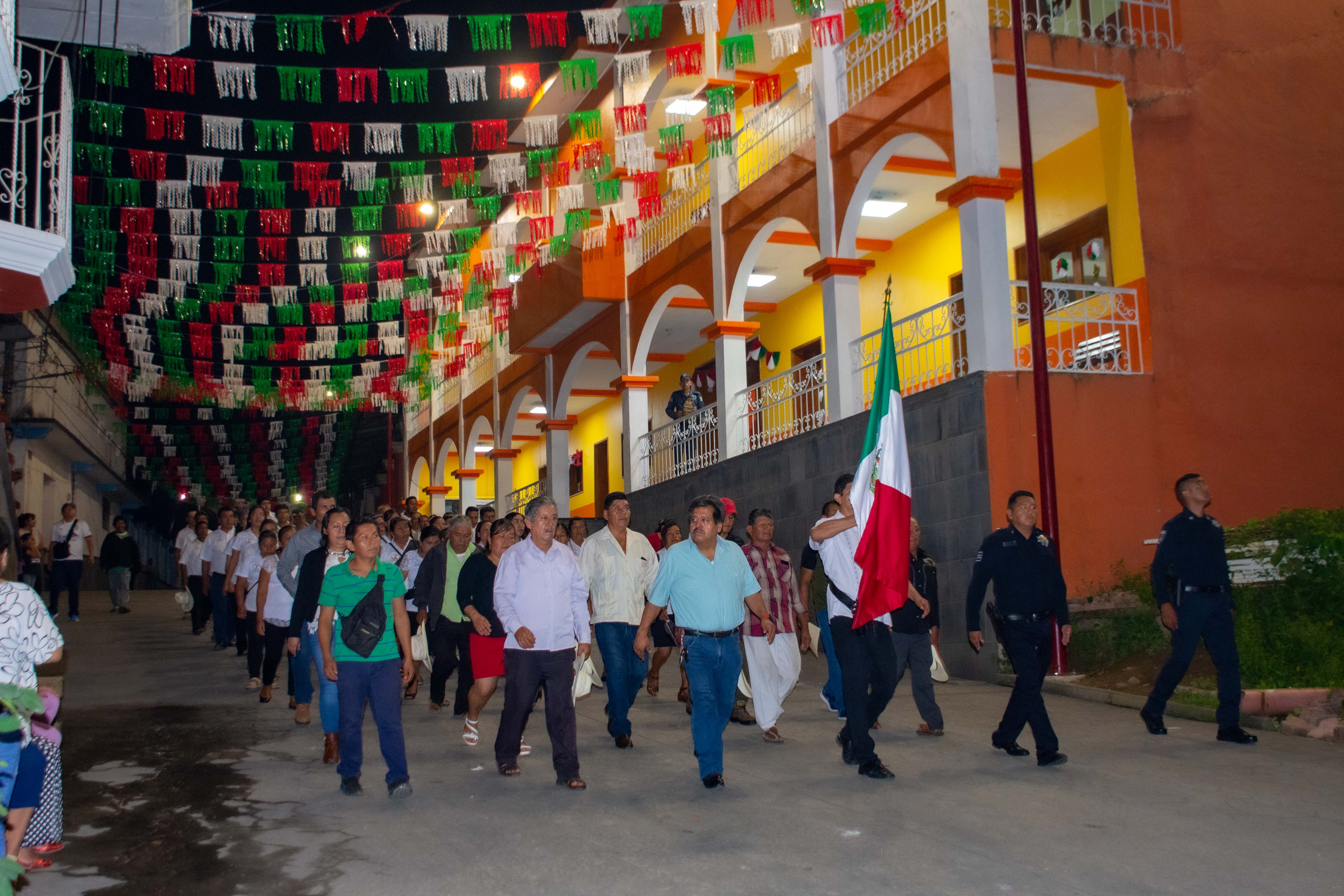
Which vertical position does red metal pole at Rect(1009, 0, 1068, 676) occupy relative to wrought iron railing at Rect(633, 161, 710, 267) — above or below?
below

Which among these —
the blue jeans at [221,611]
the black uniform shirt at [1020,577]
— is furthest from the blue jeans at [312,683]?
the blue jeans at [221,611]

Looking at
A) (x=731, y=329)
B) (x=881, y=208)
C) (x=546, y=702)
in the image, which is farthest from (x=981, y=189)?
(x=546, y=702)

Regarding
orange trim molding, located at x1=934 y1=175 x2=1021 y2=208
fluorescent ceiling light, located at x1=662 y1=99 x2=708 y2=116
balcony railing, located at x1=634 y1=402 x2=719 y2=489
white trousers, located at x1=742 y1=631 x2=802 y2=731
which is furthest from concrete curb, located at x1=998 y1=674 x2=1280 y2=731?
fluorescent ceiling light, located at x1=662 y1=99 x2=708 y2=116

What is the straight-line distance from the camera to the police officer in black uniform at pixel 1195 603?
7520mm

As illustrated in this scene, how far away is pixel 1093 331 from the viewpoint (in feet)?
43.9

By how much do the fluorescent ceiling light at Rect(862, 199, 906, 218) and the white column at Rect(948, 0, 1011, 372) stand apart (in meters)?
3.91

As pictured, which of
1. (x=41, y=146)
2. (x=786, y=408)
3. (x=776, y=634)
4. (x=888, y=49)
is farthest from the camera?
(x=786, y=408)

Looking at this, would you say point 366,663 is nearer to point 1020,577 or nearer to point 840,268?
point 1020,577

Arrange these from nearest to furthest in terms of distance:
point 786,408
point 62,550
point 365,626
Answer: point 365,626, point 62,550, point 786,408

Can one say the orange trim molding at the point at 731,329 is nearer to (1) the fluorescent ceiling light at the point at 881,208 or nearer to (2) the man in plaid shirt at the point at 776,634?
(1) the fluorescent ceiling light at the point at 881,208

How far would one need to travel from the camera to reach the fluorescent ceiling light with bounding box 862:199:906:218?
15.9 m

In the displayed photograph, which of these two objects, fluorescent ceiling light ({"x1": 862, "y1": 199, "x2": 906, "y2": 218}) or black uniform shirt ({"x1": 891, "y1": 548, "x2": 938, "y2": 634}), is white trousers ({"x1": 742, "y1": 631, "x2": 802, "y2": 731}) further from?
fluorescent ceiling light ({"x1": 862, "y1": 199, "x2": 906, "y2": 218})

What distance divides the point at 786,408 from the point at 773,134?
13.7 feet

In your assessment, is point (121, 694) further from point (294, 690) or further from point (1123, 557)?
point (1123, 557)
